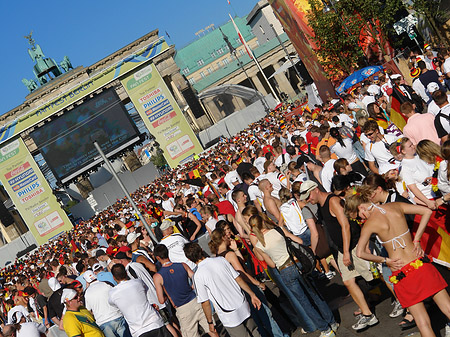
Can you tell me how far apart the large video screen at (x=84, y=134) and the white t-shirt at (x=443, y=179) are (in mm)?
40997

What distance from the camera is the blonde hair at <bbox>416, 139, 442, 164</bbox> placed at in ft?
20.0

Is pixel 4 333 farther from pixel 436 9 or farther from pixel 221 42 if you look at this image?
pixel 221 42

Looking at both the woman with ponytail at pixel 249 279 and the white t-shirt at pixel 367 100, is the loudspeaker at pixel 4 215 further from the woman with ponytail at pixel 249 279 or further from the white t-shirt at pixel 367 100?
the woman with ponytail at pixel 249 279

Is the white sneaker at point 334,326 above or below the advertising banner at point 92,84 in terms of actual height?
below

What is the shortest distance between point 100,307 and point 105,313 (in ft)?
0.36

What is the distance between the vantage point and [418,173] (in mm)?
6461

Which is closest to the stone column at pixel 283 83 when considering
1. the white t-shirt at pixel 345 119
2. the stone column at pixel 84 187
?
the stone column at pixel 84 187

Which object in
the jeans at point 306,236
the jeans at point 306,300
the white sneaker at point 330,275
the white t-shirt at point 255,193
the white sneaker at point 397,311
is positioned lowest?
the white sneaker at point 330,275

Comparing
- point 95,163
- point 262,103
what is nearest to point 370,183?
point 95,163

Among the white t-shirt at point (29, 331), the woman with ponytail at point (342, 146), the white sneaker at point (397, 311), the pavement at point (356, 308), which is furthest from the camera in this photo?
the woman with ponytail at point (342, 146)

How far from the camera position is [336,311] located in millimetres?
7445

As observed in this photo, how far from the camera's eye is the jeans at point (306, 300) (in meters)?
6.75

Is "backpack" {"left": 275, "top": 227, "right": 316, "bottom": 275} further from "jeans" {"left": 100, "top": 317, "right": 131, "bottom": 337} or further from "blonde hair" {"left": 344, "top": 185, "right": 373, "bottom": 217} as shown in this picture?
"jeans" {"left": 100, "top": 317, "right": 131, "bottom": 337}

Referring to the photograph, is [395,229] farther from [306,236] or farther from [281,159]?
[281,159]
